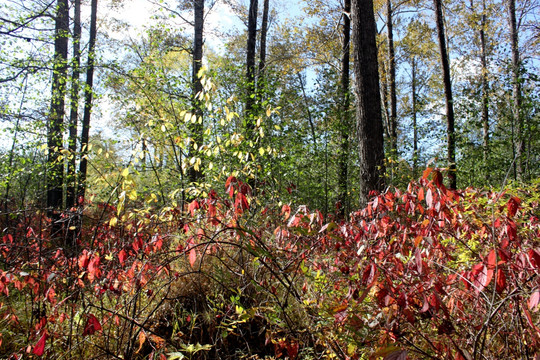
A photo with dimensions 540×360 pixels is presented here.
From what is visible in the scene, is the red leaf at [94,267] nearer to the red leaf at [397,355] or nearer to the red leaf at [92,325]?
the red leaf at [92,325]

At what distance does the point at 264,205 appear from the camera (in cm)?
495

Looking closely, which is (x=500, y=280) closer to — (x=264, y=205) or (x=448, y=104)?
(x=264, y=205)

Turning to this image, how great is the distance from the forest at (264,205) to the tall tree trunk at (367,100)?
30mm

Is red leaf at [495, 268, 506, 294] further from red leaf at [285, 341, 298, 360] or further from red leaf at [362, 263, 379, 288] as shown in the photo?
red leaf at [285, 341, 298, 360]

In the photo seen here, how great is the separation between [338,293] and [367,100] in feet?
10.9

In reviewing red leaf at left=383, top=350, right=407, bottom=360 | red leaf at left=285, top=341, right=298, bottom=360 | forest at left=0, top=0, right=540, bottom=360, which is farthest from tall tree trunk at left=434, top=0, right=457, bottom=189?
red leaf at left=383, top=350, right=407, bottom=360

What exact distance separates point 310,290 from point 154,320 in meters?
1.32

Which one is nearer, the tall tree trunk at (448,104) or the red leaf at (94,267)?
the red leaf at (94,267)

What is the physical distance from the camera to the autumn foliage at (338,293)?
1.50 metres

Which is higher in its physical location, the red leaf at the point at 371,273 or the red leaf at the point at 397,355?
the red leaf at the point at 371,273

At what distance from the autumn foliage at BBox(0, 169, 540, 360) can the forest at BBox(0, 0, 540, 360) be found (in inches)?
0.9

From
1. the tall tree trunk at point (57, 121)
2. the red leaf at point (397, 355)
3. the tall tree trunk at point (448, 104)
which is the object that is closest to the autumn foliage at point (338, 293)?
the red leaf at point (397, 355)

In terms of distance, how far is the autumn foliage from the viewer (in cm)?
150

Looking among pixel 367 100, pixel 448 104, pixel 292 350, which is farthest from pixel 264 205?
pixel 448 104
